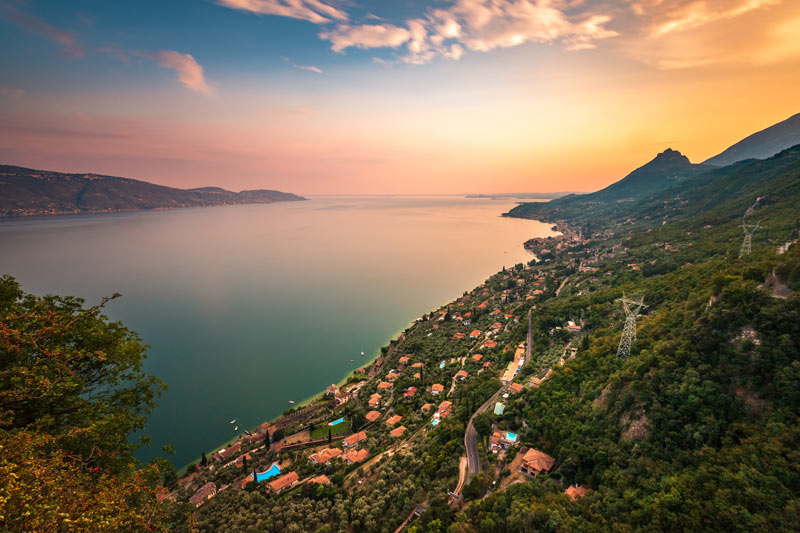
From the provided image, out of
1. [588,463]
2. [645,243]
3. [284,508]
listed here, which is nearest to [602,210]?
[645,243]

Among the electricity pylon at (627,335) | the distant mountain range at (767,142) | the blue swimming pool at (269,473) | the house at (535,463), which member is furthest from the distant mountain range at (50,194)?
the distant mountain range at (767,142)

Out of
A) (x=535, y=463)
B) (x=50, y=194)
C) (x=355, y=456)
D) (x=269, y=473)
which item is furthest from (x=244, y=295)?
(x=50, y=194)

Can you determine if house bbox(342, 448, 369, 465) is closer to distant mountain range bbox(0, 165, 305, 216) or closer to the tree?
the tree

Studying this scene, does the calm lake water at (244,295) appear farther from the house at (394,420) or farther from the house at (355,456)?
the house at (355,456)

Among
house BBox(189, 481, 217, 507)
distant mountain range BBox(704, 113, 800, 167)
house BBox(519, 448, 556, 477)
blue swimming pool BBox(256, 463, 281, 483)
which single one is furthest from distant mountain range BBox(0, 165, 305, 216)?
distant mountain range BBox(704, 113, 800, 167)

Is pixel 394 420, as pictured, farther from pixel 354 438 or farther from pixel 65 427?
pixel 65 427
